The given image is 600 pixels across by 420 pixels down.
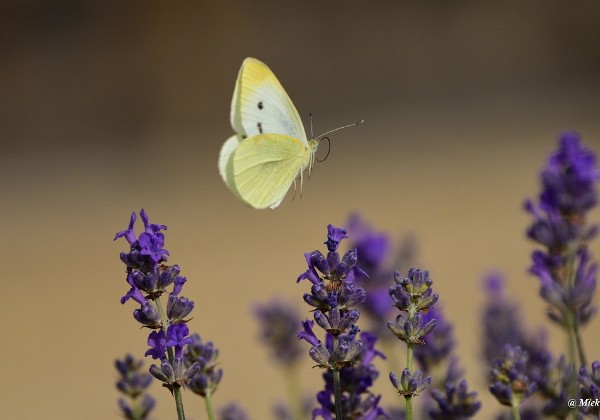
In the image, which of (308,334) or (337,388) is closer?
(337,388)

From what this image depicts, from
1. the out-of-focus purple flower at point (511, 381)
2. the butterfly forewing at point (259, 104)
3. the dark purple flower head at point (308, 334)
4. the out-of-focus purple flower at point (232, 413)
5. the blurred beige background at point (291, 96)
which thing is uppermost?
the blurred beige background at point (291, 96)

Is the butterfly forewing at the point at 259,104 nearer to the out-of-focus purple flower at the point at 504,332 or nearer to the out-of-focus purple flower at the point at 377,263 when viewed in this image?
the out-of-focus purple flower at the point at 377,263

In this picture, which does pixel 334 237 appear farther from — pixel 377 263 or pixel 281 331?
pixel 281 331

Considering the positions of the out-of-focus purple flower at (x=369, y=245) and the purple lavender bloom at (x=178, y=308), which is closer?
the purple lavender bloom at (x=178, y=308)

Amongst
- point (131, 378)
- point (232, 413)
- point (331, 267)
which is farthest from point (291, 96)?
point (331, 267)

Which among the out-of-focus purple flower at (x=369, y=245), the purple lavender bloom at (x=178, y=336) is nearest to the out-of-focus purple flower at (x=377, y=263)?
the out-of-focus purple flower at (x=369, y=245)

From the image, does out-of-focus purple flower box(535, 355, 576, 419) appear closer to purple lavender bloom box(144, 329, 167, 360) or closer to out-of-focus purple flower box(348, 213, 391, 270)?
out-of-focus purple flower box(348, 213, 391, 270)

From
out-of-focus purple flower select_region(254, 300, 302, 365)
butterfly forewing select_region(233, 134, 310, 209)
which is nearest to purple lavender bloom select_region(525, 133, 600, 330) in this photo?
butterfly forewing select_region(233, 134, 310, 209)
